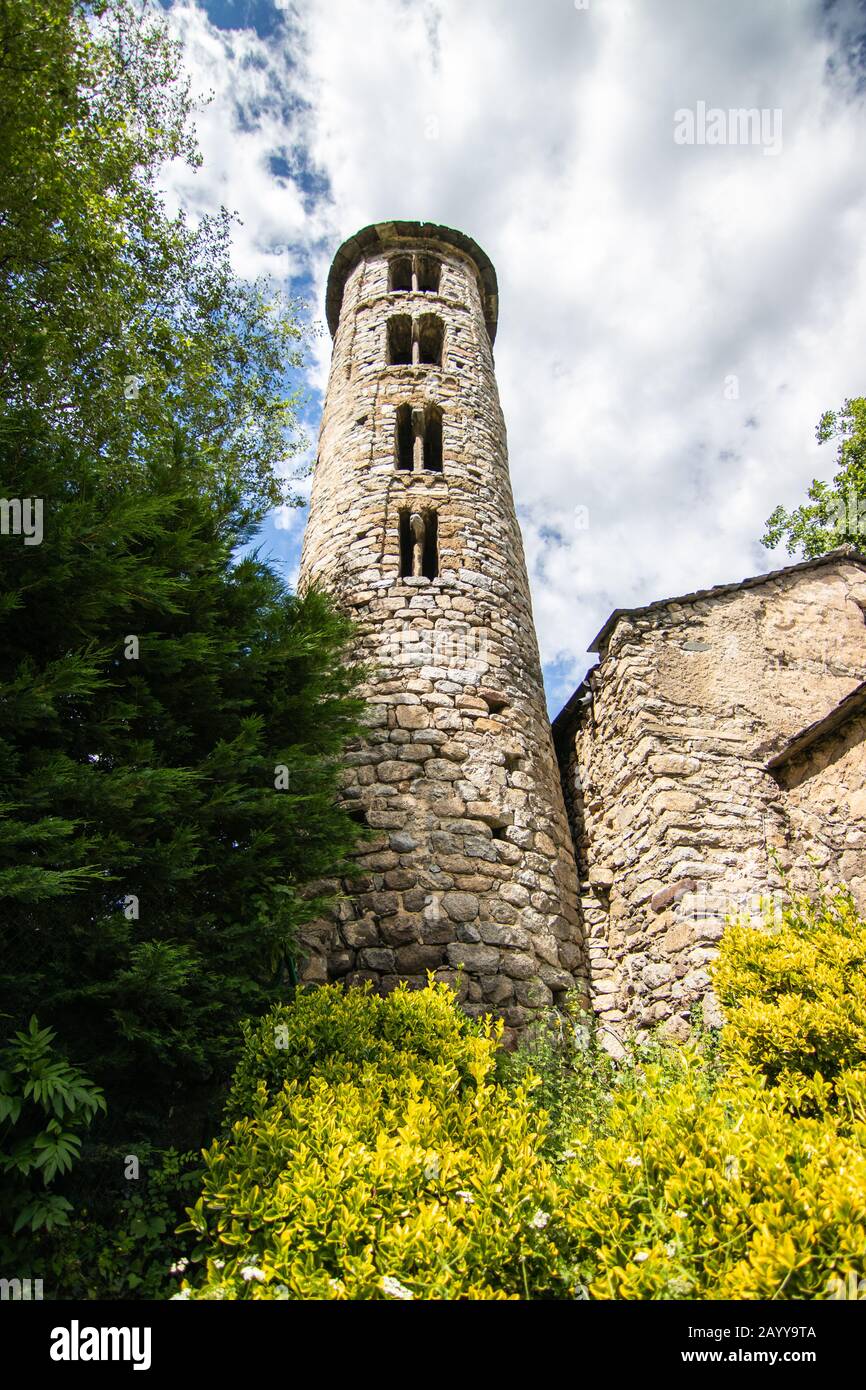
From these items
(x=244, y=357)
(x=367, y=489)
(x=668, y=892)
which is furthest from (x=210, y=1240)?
(x=244, y=357)

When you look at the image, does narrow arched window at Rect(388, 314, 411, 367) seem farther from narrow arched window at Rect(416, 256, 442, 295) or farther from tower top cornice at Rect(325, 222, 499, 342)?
tower top cornice at Rect(325, 222, 499, 342)

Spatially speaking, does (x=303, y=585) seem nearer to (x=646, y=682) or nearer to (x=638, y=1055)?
(x=646, y=682)

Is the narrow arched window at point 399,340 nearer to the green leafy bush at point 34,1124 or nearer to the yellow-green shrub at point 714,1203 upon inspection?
the green leafy bush at point 34,1124

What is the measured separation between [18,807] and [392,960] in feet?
12.2

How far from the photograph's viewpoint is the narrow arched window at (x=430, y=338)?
12.1 m

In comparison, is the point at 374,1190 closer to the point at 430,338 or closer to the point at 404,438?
the point at 404,438

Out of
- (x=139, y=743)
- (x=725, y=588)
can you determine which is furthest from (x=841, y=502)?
(x=139, y=743)

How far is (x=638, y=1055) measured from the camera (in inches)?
235

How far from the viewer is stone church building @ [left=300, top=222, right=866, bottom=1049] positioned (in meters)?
6.63

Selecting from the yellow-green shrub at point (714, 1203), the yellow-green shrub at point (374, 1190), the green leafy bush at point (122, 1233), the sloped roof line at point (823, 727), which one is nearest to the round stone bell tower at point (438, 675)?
the yellow-green shrub at point (374, 1190)

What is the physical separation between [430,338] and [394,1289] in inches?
498

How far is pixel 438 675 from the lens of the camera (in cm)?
802

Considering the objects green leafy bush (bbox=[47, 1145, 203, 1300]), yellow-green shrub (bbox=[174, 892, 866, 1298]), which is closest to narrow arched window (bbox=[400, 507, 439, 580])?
yellow-green shrub (bbox=[174, 892, 866, 1298])

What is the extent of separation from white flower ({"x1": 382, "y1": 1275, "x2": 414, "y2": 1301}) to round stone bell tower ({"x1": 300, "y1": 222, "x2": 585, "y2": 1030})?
367 cm
